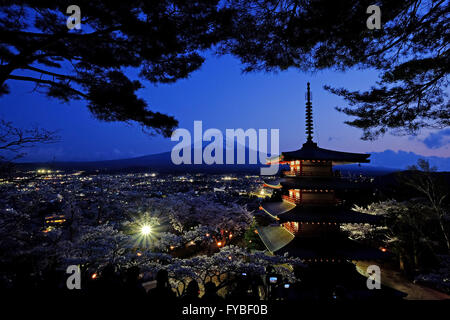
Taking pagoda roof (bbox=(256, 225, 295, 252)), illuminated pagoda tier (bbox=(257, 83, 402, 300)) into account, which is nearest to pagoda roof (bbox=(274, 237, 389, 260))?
illuminated pagoda tier (bbox=(257, 83, 402, 300))

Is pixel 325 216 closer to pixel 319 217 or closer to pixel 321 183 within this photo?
pixel 319 217

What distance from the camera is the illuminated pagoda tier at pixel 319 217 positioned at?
6.69 metres

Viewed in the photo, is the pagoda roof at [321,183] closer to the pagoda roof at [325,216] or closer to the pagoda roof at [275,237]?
the pagoda roof at [325,216]

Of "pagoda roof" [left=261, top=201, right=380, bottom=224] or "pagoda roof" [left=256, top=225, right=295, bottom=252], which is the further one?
"pagoda roof" [left=256, top=225, right=295, bottom=252]

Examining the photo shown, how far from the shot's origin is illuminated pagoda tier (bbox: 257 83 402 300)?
669 centimetres

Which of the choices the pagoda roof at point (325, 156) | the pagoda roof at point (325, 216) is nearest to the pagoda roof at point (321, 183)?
the pagoda roof at point (325, 156)

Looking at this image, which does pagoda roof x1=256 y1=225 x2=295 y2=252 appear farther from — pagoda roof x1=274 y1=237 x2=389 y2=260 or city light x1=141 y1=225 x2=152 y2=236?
city light x1=141 y1=225 x2=152 y2=236

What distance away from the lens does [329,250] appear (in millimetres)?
6781

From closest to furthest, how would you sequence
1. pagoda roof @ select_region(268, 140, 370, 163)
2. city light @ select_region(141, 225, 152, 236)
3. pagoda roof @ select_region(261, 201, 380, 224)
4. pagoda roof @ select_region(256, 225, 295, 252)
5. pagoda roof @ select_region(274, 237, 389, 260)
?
pagoda roof @ select_region(274, 237, 389, 260), pagoda roof @ select_region(261, 201, 380, 224), pagoda roof @ select_region(268, 140, 370, 163), pagoda roof @ select_region(256, 225, 295, 252), city light @ select_region(141, 225, 152, 236)

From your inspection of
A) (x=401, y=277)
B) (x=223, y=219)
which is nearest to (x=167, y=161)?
(x=223, y=219)

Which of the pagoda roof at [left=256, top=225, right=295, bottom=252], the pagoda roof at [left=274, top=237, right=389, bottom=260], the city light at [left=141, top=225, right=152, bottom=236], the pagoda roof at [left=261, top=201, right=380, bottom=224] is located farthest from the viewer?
the city light at [left=141, top=225, right=152, bottom=236]

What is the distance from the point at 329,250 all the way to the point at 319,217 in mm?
1225

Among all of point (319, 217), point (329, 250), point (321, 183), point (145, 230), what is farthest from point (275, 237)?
point (145, 230)
